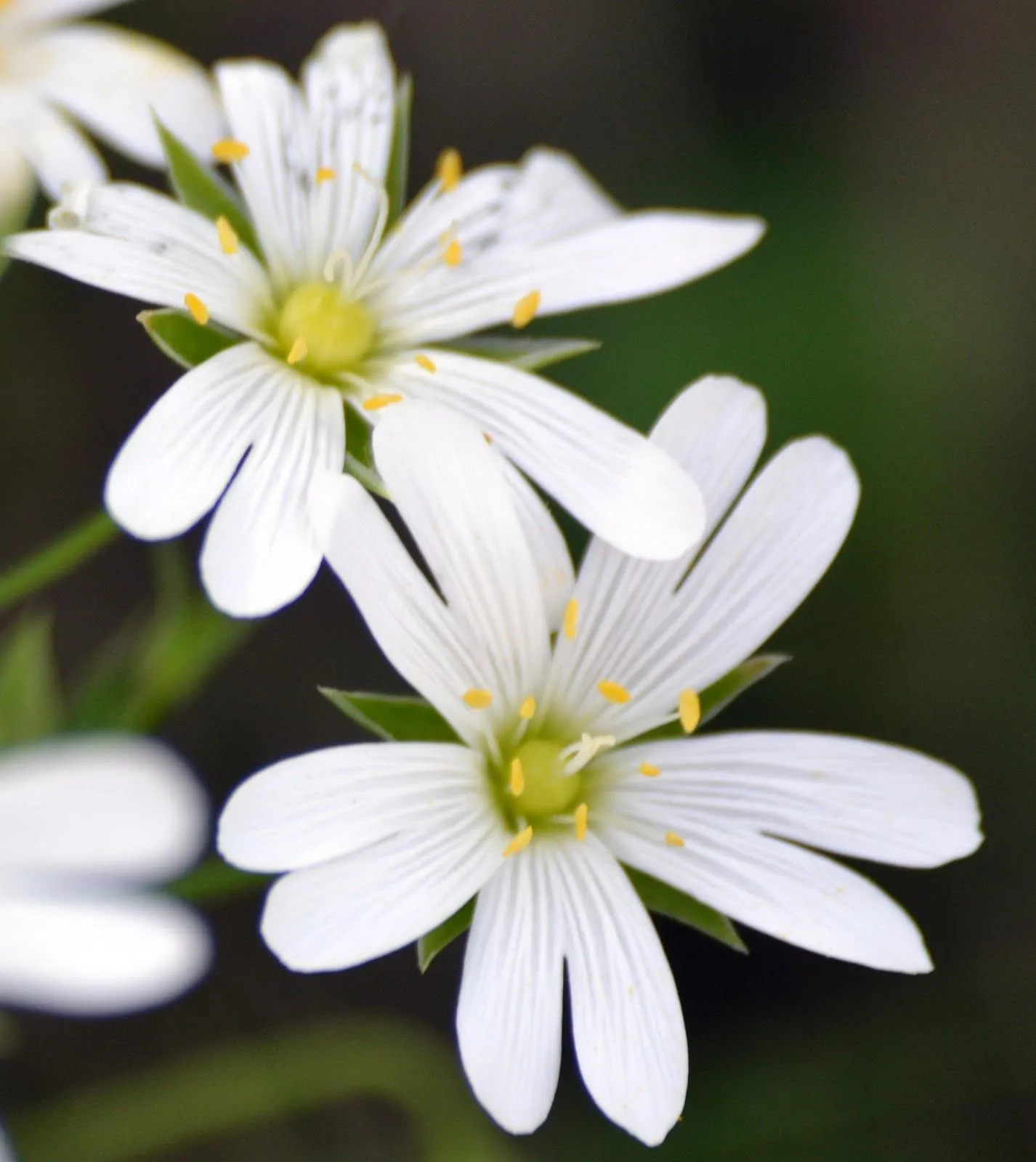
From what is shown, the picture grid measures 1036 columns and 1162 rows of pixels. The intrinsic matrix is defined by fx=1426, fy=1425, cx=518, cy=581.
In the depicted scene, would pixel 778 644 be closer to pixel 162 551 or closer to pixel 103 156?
pixel 162 551

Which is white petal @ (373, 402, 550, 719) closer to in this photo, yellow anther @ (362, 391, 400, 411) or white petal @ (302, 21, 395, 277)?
yellow anther @ (362, 391, 400, 411)

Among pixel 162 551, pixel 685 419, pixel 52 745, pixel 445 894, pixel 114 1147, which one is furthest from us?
pixel 114 1147

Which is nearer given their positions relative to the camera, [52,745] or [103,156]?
[52,745]

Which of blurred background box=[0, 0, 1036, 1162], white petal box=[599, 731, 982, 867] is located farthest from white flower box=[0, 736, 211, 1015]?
blurred background box=[0, 0, 1036, 1162]

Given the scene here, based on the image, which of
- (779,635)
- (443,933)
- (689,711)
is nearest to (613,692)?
(689,711)

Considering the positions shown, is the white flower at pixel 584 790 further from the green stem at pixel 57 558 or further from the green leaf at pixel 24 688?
the green leaf at pixel 24 688

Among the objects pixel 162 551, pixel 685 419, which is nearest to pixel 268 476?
pixel 685 419
